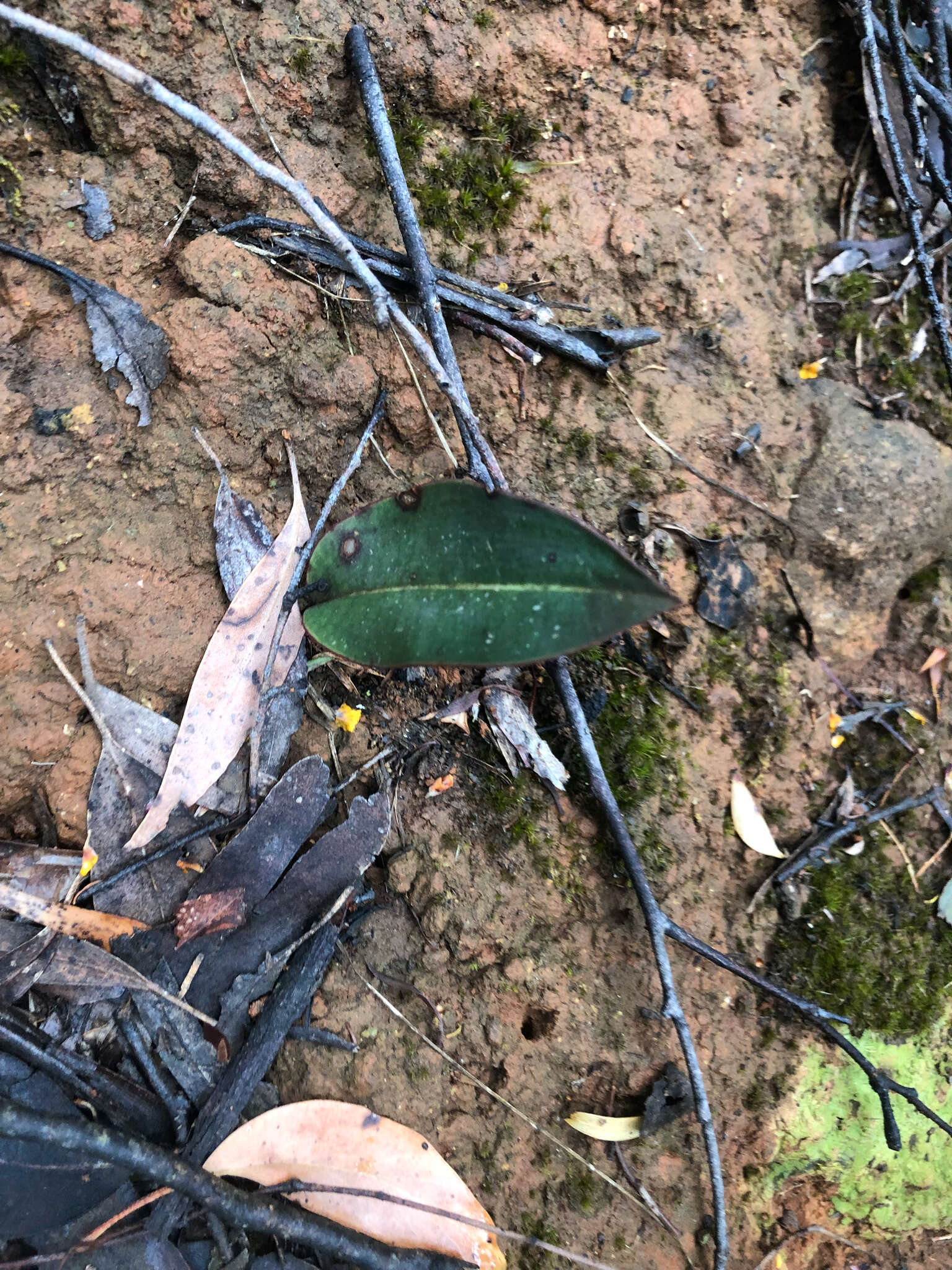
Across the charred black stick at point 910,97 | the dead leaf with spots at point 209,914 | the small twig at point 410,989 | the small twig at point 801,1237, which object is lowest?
the small twig at point 801,1237

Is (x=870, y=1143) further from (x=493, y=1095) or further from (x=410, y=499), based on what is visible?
(x=410, y=499)

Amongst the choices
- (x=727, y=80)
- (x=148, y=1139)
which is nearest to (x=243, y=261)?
(x=727, y=80)

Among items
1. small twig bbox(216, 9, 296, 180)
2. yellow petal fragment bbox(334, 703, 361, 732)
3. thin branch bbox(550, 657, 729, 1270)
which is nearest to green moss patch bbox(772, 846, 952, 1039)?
thin branch bbox(550, 657, 729, 1270)

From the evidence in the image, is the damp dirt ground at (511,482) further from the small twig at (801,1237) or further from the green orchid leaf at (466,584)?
the green orchid leaf at (466,584)

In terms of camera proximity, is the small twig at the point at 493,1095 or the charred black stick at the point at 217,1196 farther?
the small twig at the point at 493,1095

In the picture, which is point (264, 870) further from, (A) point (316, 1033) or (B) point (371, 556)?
(B) point (371, 556)

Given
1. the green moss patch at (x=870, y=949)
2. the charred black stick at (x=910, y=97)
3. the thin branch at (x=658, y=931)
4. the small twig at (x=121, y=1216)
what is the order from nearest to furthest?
the small twig at (x=121, y=1216), the thin branch at (x=658, y=931), the green moss patch at (x=870, y=949), the charred black stick at (x=910, y=97)

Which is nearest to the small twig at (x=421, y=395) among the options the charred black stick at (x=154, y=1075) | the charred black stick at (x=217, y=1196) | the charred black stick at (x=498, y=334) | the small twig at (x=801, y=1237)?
the charred black stick at (x=498, y=334)
